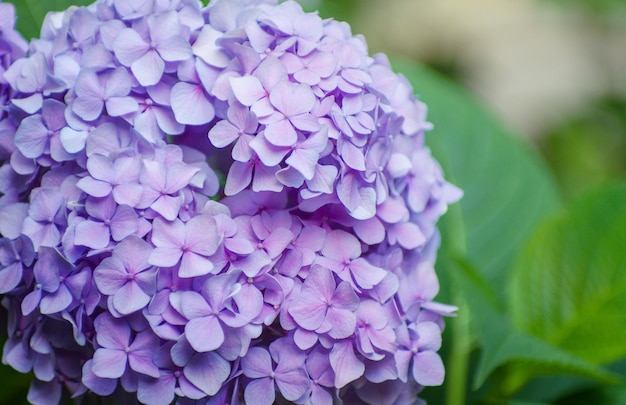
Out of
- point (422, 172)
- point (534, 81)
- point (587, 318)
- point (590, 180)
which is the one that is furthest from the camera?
point (534, 81)

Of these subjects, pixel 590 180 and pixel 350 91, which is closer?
pixel 350 91

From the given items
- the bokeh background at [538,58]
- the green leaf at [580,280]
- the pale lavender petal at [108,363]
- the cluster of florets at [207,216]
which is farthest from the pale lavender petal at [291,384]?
the bokeh background at [538,58]

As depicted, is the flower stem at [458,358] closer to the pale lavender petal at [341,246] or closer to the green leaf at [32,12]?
the pale lavender petal at [341,246]

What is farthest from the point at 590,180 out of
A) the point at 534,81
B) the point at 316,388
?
the point at 316,388

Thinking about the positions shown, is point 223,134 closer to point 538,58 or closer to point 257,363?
point 257,363

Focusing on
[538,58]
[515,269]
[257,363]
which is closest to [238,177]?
[257,363]

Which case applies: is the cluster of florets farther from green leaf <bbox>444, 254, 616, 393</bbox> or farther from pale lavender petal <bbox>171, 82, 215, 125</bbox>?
green leaf <bbox>444, 254, 616, 393</bbox>

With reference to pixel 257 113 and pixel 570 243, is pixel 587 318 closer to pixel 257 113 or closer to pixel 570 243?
pixel 570 243

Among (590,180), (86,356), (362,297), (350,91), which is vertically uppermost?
(350,91)
